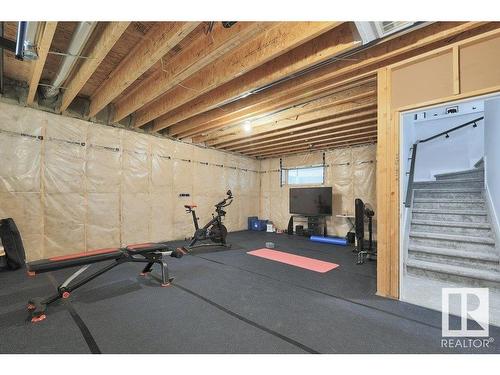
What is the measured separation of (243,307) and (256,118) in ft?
12.0

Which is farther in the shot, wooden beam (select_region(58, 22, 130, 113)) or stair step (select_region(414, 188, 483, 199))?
stair step (select_region(414, 188, 483, 199))

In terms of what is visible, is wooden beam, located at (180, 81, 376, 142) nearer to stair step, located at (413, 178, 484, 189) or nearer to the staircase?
the staircase

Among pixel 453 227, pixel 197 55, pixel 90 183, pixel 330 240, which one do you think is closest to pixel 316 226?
pixel 330 240

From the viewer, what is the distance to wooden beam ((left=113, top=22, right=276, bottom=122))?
2248 mm

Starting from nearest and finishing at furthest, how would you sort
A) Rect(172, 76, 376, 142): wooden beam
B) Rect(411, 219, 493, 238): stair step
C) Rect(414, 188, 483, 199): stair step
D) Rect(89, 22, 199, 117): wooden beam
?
Rect(89, 22, 199, 117): wooden beam → Rect(172, 76, 376, 142): wooden beam → Rect(411, 219, 493, 238): stair step → Rect(414, 188, 483, 199): stair step

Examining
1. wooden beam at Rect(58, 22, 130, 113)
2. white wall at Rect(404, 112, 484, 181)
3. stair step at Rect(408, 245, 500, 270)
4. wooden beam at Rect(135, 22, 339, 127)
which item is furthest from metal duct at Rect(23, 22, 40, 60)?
white wall at Rect(404, 112, 484, 181)

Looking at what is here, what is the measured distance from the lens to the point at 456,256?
10.7ft

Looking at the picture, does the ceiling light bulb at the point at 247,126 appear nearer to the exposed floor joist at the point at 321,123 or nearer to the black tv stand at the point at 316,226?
the exposed floor joist at the point at 321,123

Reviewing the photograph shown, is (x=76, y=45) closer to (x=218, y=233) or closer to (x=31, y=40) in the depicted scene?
(x=31, y=40)

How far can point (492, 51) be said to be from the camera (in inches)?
83.1

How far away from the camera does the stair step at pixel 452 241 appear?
3271 mm

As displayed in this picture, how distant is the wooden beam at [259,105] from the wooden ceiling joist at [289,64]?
52cm

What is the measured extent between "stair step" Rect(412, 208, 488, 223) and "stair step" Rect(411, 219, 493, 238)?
163mm

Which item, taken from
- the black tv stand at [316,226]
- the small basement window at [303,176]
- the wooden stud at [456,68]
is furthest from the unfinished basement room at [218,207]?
the small basement window at [303,176]
